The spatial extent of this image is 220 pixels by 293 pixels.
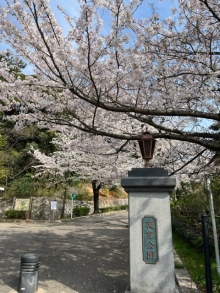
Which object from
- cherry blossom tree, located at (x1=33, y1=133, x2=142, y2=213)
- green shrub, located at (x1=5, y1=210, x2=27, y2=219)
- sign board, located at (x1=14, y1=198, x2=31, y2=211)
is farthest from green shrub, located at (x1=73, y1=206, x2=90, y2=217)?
green shrub, located at (x1=5, y1=210, x2=27, y2=219)

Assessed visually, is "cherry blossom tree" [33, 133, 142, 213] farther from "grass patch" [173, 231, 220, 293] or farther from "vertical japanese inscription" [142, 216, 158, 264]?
"grass patch" [173, 231, 220, 293]

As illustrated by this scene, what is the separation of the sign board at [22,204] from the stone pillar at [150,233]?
15806mm

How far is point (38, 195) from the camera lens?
19.8 meters

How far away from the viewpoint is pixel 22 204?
18.2 m

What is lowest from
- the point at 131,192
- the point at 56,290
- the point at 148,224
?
the point at 56,290

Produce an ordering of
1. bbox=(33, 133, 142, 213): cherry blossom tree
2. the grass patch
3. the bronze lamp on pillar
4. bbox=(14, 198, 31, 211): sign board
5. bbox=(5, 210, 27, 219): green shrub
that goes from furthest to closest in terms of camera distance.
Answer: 1. bbox=(14, 198, 31, 211): sign board
2. bbox=(5, 210, 27, 219): green shrub
3. bbox=(33, 133, 142, 213): cherry blossom tree
4. the grass patch
5. the bronze lamp on pillar

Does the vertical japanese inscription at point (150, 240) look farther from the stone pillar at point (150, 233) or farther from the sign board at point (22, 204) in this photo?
the sign board at point (22, 204)

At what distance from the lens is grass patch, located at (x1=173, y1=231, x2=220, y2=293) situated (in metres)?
4.47

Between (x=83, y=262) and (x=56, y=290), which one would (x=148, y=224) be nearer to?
(x=56, y=290)

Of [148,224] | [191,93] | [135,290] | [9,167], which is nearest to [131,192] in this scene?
[148,224]

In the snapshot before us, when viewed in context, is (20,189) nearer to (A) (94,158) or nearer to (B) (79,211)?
(B) (79,211)

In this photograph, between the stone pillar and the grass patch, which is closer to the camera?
the stone pillar

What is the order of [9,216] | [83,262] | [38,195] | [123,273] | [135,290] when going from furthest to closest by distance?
[38,195] → [9,216] → [83,262] → [123,273] → [135,290]

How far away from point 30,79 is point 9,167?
58.3 feet
